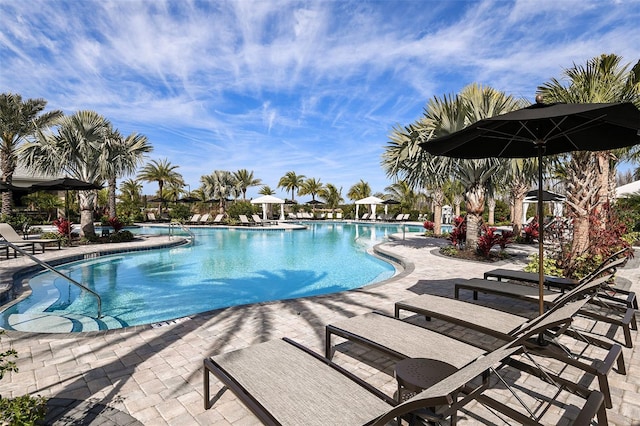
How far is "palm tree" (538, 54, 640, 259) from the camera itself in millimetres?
6996

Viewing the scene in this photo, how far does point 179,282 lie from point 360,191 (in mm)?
37794

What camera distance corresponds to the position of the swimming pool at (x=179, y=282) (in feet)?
20.3

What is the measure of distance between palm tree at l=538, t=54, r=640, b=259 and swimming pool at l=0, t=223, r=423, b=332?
4930 millimetres

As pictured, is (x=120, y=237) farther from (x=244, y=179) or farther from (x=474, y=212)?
(x=244, y=179)

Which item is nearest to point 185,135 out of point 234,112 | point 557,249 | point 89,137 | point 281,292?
point 234,112

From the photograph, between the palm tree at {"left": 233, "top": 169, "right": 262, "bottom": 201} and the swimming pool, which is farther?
the palm tree at {"left": 233, "top": 169, "right": 262, "bottom": 201}

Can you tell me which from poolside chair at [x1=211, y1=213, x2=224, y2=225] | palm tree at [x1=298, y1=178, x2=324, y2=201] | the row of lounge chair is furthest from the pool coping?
palm tree at [x1=298, y1=178, x2=324, y2=201]

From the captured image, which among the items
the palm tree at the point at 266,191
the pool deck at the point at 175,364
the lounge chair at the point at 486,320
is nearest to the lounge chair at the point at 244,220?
the palm tree at the point at 266,191

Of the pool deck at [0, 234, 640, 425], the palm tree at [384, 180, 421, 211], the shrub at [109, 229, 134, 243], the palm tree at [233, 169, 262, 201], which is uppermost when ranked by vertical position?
the palm tree at [233, 169, 262, 201]

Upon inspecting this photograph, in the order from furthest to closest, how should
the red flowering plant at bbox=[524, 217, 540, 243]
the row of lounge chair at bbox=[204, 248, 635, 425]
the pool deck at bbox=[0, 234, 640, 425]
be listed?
the red flowering plant at bbox=[524, 217, 540, 243] < the pool deck at bbox=[0, 234, 640, 425] < the row of lounge chair at bbox=[204, 248, 635, 425]

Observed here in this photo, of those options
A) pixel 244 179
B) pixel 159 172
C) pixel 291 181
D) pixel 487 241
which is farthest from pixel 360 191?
pixel 487 241

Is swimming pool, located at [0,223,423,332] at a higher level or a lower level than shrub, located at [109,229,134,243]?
lower

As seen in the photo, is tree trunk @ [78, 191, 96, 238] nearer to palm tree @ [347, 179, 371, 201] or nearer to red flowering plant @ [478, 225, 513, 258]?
red flowering plant @ [478, 225, 513, 258]

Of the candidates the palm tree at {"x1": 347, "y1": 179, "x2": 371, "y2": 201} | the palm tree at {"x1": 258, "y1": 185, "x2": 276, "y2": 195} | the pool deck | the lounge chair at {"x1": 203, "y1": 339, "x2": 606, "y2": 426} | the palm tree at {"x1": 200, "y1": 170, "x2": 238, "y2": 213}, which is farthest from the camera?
the palm tree at {"x1": 258, "y1": 185, "x2": 276, "y2": 195}
